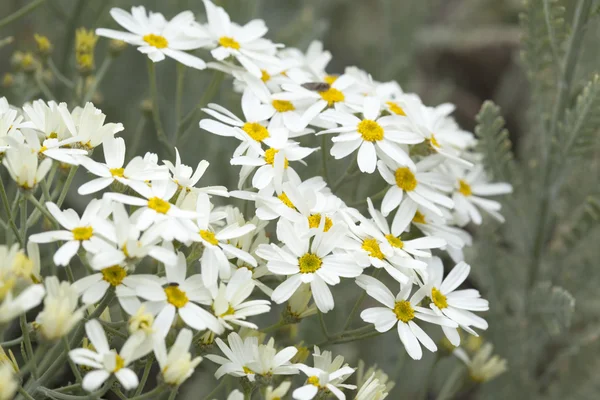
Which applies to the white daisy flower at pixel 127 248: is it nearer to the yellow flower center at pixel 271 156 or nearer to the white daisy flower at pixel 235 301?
the white daisy flower at pixel 235 301

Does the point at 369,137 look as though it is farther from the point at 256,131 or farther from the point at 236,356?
the point at 236,356

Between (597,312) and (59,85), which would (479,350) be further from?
(59,85)

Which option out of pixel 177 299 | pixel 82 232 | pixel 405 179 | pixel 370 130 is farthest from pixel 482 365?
pixel 82 232

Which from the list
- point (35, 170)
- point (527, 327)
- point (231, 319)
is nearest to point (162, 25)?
point (35, 170)

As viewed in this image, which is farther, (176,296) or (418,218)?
(418,218)

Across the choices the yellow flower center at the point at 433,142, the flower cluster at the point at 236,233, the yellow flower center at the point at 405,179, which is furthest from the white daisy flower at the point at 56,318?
the yellow flower center at the point at 433,142

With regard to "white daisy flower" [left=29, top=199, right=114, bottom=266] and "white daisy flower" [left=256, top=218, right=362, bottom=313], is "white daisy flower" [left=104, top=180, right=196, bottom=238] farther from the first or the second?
"white daisy flower" [left=256, top=218, right=362, bottom=313]
